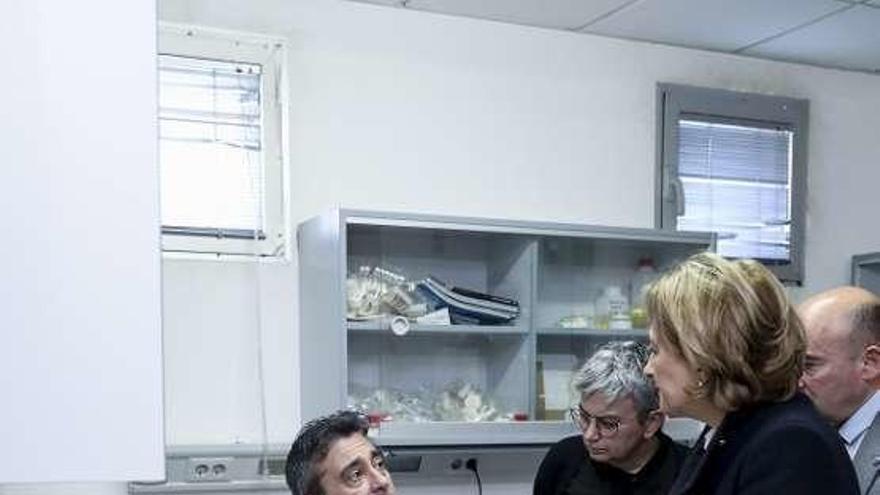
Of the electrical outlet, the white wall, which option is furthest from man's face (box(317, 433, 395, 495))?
the white wall

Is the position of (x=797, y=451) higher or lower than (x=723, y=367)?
lower

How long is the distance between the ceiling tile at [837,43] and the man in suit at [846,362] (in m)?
1.64

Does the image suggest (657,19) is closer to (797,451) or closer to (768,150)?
(768,150)

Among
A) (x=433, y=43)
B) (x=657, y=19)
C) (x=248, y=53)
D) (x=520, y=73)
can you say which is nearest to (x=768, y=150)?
(x=657, y=19)

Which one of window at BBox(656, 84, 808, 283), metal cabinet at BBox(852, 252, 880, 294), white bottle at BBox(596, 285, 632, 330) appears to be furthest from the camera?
metal cabinet at BBox(852, 252, 880, 294)

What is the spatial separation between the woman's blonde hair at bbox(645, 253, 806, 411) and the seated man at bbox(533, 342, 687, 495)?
1060 millimetres

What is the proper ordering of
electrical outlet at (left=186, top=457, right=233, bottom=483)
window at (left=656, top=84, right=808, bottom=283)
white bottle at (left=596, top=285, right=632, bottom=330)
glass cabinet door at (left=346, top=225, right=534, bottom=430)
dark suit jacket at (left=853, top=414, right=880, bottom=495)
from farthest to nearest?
window at (left=656, top=84, right=808, bottom=283) < white bottle at (left=596, top=285, right=632, bottom=330) < glass cabinet door at (left=346, top=225, right=534, bottom=430) < electrical outlet at (left=186, top=457, right=233, bottom=483) < dark suit jacket at (left=853, top=414, right=880, bottom=495)

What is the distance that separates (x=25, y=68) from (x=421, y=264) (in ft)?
5.63

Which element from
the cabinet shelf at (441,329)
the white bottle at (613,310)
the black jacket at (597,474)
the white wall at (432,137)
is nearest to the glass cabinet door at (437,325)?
the cabinet shelf at (441,329)

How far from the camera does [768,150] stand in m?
3.86

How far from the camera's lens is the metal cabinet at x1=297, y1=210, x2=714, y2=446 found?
295cm

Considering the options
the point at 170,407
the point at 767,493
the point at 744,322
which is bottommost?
the point at 170,407

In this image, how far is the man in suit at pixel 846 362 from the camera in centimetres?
199

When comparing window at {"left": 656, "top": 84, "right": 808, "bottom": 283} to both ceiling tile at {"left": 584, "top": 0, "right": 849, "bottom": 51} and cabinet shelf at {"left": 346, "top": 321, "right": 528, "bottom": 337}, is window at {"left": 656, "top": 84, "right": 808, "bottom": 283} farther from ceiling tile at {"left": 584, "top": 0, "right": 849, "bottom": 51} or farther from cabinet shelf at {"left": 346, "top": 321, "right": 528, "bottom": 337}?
cabinet shelf at {"left": 346, "top": 321, "right": 528, "bottom": 337}
